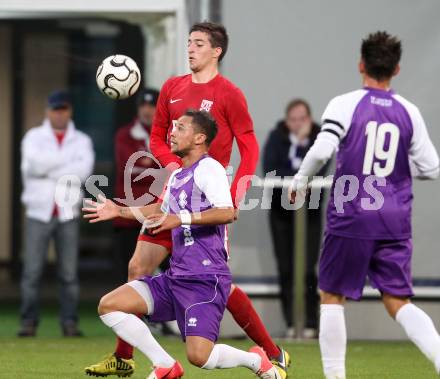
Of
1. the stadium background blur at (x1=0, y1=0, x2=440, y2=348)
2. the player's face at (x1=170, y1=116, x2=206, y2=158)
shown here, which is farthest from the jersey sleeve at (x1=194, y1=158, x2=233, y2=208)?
the stadium background blur at (x1=0, y1=0, x2=440, y2=348)

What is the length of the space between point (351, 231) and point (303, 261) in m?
4.22

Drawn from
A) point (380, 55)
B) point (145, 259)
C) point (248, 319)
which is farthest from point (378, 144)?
point (145, 259)

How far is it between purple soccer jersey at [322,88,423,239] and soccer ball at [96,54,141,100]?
1830 millimetres

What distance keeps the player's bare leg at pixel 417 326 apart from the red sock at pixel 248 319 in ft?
4.03

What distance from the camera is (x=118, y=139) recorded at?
36.7 ft

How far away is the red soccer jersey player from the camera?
25.2 feet

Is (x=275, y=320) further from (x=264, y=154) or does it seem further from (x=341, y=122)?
(x=341, y=122)

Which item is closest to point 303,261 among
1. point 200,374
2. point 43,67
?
point 200,374

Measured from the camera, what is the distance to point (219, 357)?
6820 millimetres

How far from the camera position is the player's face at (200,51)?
7.69m

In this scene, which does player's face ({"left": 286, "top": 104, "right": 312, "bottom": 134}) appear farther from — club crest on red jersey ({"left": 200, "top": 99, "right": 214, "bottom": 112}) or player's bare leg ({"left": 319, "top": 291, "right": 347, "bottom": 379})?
player's bare leg ({"left": 319, "top": 291, "right": 347, "bottom": 379})

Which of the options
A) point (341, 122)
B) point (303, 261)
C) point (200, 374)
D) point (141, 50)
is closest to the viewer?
point (341, 122)

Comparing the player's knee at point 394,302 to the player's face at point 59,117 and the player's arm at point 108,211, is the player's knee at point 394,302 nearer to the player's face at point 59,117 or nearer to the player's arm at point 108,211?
the player's arm at point 108,211

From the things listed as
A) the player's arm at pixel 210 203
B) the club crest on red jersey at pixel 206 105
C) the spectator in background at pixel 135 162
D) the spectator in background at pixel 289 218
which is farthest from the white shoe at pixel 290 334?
the player's arm at pixel 210 203
